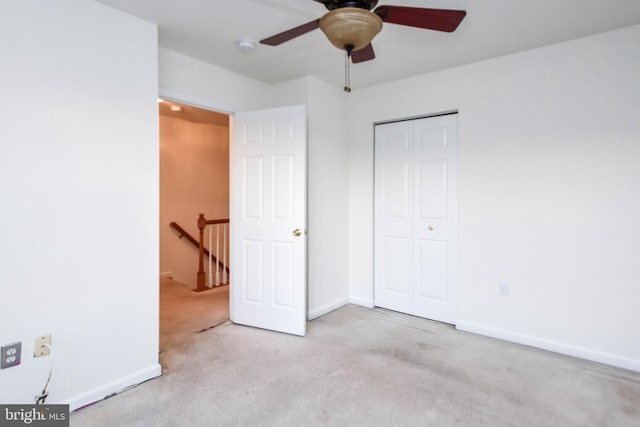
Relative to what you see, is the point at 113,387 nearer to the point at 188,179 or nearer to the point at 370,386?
the point at 370,386

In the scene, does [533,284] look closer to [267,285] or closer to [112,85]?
[267,285]

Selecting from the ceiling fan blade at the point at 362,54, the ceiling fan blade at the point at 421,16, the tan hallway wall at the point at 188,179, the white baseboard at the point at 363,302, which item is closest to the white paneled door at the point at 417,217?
the white baseboard at the point at 363,302

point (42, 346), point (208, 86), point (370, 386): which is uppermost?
point (208, 86)

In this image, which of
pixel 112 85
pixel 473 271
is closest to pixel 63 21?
pixel 112 85

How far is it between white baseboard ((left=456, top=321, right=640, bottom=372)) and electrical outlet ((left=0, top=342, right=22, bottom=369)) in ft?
10.5

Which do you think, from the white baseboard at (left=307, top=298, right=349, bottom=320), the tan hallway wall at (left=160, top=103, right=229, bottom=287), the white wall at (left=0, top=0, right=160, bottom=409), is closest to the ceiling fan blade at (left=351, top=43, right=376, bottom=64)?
the white wall at (left=0, top=0, right=160, bottom=409)

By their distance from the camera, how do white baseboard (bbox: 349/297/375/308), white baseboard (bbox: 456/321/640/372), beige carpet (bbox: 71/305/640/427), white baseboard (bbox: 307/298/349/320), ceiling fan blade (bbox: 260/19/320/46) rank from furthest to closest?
white baseboard (bbox: 349/297/375/308)
white baseboard (bbox: 307/298/349/320)
white baseboard (bbox: 456/321/640/372)
beige carpet (bbox: 71/305/640/427)
ceiling fan blade (bbox: 260/19/320/46)

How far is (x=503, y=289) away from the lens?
A: 2.93m

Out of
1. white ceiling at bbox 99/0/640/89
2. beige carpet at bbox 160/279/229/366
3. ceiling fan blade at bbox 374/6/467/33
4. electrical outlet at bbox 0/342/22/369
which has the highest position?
white ceiling at bbox 99/0/640/89

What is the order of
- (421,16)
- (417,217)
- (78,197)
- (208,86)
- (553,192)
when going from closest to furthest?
1. (421,16)
2. (78,197)
3. (553,192)
4. (208,86)
5. (417,217)

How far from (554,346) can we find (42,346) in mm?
3517

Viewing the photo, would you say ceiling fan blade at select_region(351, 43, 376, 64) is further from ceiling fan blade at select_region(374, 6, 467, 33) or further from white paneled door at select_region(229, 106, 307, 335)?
white paneled door at select_region(229, 106, 307, 335)

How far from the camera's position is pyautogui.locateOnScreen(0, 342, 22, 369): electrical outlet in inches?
68.9

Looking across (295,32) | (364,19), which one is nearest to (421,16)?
(364,19)
